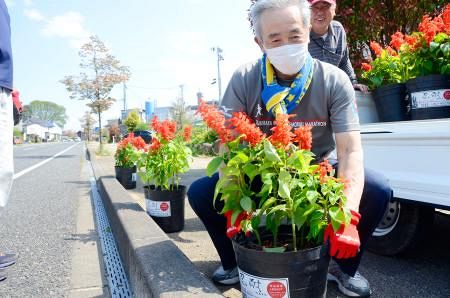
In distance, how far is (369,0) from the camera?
11.7ft

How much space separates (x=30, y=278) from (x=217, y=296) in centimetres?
172

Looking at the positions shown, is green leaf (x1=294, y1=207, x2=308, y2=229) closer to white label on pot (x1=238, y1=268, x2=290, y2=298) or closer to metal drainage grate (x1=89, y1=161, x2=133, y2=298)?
white label on pot (x1=238, y1=268, x2=290, y2=298)

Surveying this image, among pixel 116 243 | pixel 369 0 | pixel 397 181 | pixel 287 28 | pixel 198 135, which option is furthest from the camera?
pixel 198 135

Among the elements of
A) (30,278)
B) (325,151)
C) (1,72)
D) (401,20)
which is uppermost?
(401,20)

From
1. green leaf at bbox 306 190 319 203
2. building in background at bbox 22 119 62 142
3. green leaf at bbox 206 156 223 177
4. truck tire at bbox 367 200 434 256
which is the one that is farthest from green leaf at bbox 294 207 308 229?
building in background at bbox 22 119 62 142

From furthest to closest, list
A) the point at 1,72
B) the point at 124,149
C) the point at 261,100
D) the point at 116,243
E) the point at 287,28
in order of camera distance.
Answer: the point at 124,149, the point at 116,243, the point at 1,72, the point at 261,100, the point at 287,28

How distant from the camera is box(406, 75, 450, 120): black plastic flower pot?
6.91ft

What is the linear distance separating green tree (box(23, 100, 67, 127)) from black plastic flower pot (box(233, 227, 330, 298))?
4981 inches

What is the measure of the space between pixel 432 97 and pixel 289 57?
1.03m

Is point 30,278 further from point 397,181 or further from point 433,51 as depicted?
point 433,51

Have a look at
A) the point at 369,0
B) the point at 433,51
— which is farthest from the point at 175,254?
the point at 369,0

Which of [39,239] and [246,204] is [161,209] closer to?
[39,239]

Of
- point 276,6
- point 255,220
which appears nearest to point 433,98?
point 276,6

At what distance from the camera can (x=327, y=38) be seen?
2.87 m
